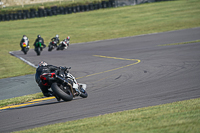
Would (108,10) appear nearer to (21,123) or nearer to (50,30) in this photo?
(50,30)

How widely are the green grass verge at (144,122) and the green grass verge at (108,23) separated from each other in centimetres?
2300

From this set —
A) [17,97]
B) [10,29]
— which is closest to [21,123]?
[17,97]

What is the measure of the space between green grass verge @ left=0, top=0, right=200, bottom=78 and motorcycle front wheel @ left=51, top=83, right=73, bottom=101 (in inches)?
810

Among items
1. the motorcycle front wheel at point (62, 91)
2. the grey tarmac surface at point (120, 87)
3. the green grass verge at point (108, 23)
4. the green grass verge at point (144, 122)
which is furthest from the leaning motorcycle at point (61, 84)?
the green grass verge at point (108, 23)

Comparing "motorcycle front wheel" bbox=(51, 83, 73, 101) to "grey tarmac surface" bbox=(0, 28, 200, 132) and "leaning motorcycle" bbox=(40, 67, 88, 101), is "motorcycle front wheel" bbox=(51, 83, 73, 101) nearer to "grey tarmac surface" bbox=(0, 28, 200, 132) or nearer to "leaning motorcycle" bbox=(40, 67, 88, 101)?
"leaning motorcycle" bbox=(40, 67, 88, 101)

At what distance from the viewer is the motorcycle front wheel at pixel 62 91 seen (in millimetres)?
7952

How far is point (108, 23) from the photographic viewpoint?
125 ft

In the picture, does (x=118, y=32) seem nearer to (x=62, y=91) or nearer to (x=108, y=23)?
(x=108, y=23)

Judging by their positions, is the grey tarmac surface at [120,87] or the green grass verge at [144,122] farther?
the grey tarmac surface at [120,87]

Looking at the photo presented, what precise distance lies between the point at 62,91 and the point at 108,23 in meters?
30.7

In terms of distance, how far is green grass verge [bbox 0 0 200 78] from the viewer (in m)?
31.7

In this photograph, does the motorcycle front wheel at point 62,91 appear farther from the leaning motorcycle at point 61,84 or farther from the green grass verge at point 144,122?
the green grass verge at point 144,122

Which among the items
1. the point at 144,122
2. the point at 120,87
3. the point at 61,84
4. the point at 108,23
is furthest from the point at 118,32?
the point at 144,122

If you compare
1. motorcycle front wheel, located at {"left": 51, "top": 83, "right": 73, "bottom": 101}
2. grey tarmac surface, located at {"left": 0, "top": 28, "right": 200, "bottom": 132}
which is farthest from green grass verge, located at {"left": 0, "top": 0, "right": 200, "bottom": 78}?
motorcycle front wheel, located at {"left": 51, "top": 83, "right": 73, "bottom": 101}
